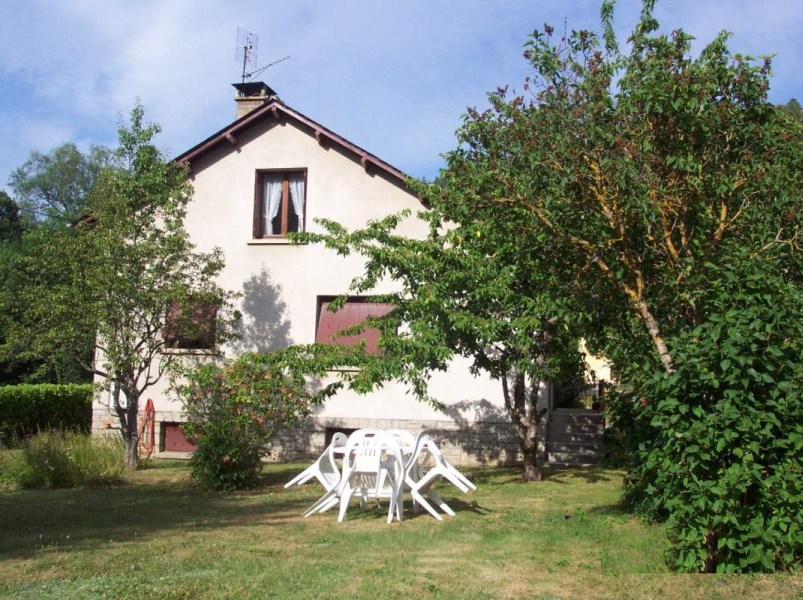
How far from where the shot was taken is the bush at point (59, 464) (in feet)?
43.5

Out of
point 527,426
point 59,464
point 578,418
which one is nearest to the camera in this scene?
point 59,464

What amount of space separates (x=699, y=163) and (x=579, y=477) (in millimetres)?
7189

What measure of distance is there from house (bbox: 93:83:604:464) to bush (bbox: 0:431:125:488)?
3248 millimetres

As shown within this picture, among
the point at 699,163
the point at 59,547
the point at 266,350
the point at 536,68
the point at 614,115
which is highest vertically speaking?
the point at 536,68

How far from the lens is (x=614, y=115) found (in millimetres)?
9016

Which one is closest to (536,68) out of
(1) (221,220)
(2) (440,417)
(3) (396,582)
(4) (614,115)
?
(4) (614,115)

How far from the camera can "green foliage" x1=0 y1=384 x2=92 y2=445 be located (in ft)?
68.7

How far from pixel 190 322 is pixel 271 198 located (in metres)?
4.43

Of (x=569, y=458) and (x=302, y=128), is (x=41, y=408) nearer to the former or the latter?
(x=302, y=128)

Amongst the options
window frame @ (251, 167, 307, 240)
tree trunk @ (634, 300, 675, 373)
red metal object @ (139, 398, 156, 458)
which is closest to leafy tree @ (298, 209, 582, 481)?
tree trunk @ (634, 300, 675, 373)

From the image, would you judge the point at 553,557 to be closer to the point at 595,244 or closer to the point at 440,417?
the point at 595,244

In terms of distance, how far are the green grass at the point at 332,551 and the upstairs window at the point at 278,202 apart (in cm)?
770

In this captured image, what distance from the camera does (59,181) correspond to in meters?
52.1

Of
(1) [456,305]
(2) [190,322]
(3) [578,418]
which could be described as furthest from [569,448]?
(2) [190,322]
